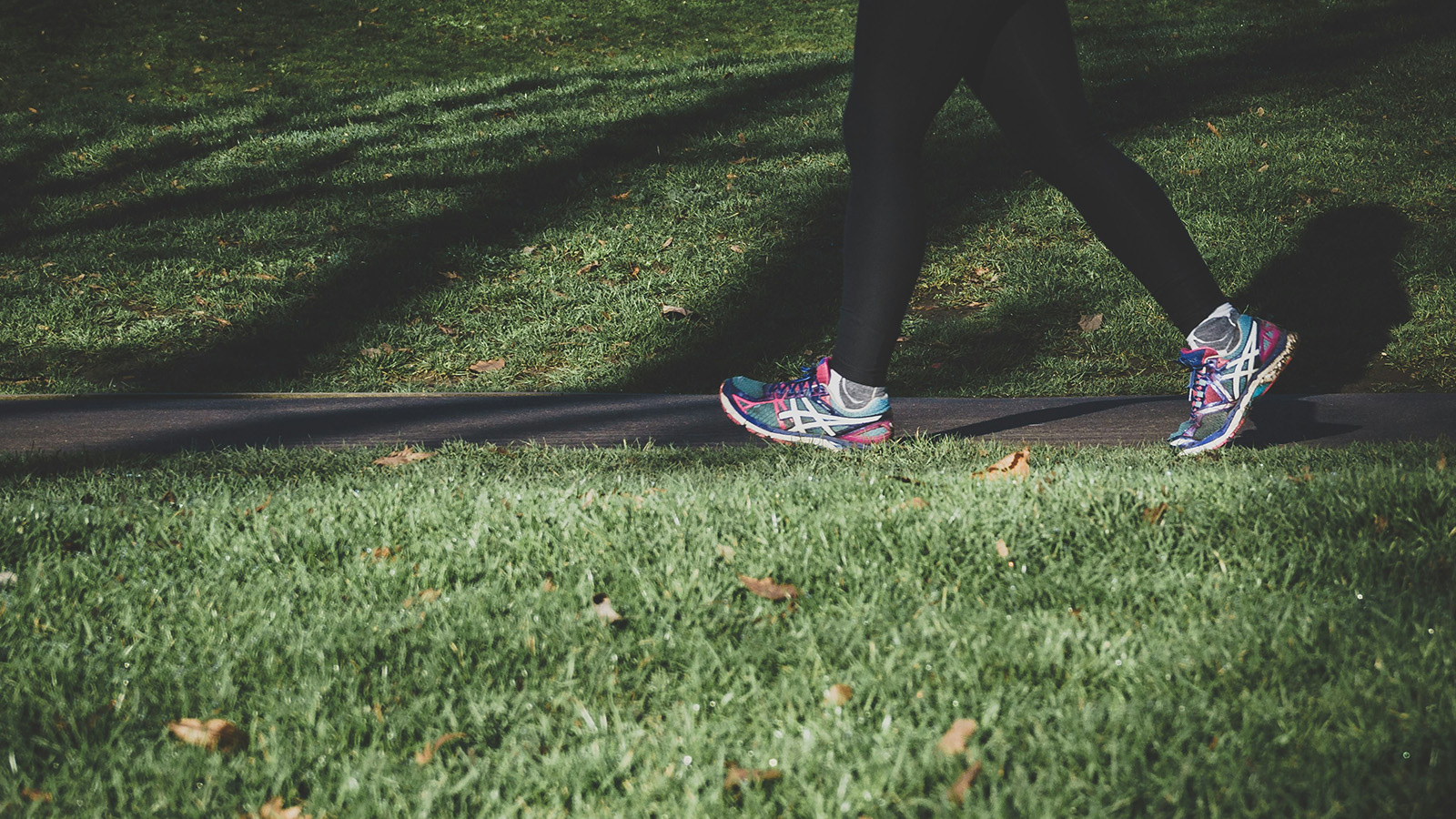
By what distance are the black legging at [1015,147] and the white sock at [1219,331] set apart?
0.10 feet

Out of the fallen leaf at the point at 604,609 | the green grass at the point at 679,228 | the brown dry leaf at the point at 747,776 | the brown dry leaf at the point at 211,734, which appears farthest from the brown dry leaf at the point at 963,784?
the green grass at the point at 679,228

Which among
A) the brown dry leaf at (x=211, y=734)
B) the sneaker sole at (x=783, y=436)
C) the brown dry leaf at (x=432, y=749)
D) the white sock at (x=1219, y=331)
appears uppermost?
the white sock at (x=1219, y=331)

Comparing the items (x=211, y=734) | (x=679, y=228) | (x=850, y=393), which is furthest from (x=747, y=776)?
(x=679, y=228)

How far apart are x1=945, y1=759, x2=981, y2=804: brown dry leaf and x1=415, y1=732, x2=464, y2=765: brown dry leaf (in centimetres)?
74

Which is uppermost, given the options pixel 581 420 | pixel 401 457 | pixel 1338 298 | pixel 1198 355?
pixel 1198 355

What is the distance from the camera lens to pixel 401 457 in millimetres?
3316

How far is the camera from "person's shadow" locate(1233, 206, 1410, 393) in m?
4.64

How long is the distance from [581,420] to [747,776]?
8.30 feet

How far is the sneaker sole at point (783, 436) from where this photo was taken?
291 cm

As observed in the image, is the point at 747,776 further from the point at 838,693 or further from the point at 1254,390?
the point at 1254,390

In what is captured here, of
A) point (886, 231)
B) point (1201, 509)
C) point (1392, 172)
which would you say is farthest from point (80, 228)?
point (1392, 172)

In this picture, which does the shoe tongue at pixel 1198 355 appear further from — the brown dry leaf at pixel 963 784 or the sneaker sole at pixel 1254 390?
the brown dry leaf at pixel 963 784

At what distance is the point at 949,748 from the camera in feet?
4.87

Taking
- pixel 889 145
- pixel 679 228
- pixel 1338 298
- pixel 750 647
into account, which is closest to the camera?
pixel 750 647
